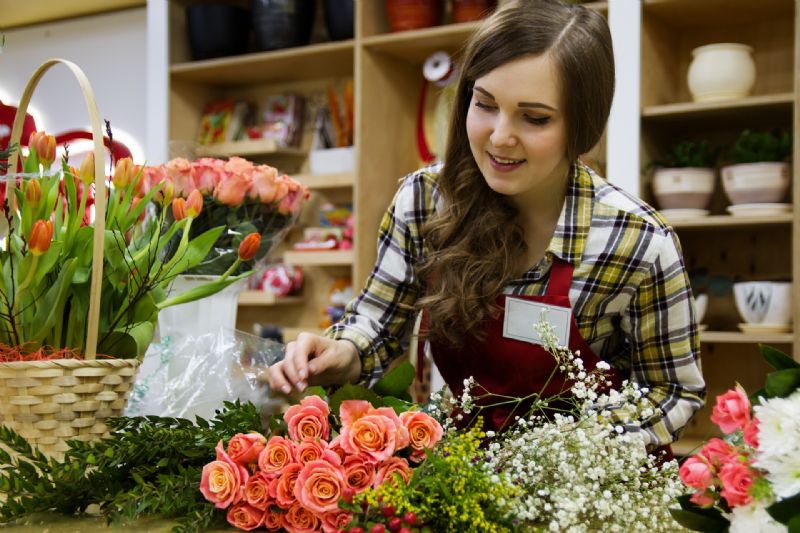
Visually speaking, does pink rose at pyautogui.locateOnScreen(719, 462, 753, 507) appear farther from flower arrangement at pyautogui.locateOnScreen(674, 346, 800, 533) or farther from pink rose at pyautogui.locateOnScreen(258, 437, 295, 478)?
pink rose at pyautogui.locateOnScreen(258, 437, 295, 478)

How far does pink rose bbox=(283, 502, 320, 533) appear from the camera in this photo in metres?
0.76

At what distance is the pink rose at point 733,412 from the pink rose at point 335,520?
0.31m

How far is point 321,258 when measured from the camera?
315cm

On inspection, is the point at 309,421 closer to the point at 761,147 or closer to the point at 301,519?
the point at 301,519

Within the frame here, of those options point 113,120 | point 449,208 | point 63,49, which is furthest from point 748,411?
point 63,49

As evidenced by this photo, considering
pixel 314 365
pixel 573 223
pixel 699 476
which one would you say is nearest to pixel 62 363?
pixel 314 365

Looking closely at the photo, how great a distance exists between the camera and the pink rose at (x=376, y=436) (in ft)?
2.52

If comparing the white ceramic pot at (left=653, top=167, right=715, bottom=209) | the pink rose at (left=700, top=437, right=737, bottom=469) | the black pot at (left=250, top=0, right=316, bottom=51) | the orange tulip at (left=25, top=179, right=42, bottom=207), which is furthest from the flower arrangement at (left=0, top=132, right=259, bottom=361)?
the black pot at (left=250, top=0, right=316, bottom=51)

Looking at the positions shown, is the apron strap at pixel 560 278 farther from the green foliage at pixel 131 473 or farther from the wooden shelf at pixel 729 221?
the wooden shelf at pixel 729 221

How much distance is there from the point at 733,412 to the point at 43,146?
2.84 feet

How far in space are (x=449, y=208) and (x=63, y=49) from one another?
3.25m

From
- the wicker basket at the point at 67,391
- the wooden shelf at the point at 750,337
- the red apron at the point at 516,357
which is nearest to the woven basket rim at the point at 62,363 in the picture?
the wicker basket at the point at 67,391

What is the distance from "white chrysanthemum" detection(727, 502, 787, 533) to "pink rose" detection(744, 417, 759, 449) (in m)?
0.04

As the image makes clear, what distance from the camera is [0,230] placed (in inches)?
41.6
